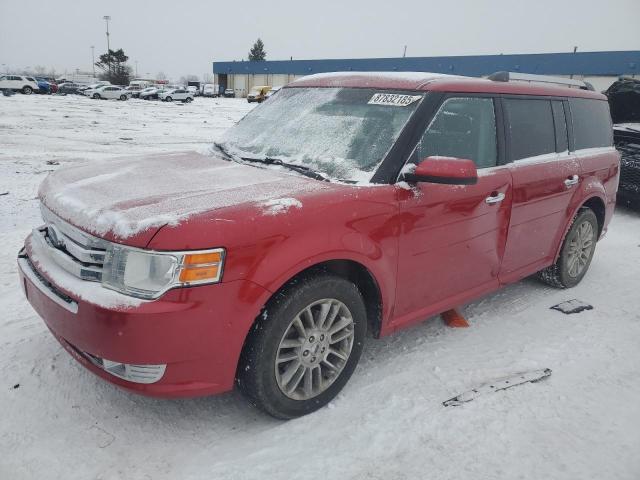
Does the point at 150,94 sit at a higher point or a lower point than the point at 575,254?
higher

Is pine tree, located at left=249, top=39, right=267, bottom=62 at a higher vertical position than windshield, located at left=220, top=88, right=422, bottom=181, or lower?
higher

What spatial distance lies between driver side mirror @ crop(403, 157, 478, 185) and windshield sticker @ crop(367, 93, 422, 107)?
52cm

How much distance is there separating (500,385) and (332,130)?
186 centimetres

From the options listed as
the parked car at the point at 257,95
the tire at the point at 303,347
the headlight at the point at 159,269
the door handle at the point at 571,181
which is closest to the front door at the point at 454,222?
the tire at the point at 303,347

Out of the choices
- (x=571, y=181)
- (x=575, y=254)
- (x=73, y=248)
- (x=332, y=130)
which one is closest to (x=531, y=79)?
(x=571, y=181)

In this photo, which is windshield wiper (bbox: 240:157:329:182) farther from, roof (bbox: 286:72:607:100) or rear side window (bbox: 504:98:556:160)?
rear side window (bbox: 504:98:556:160)

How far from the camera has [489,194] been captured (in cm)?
315

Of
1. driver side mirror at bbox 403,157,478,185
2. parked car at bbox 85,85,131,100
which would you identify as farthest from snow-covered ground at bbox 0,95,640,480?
parked car at bbox 85,85,131,100

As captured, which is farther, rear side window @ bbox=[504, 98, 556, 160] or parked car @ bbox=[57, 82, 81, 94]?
parked car @ bbox=[57, 82, 81, 94]

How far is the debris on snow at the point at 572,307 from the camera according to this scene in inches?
159

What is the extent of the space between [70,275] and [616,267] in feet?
17.3

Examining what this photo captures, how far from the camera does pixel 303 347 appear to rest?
2477 millimetres

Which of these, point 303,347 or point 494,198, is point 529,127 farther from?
point 303,347

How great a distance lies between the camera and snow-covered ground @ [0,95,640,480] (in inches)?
87.3
